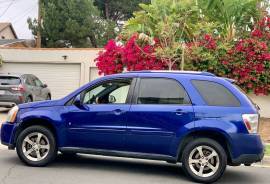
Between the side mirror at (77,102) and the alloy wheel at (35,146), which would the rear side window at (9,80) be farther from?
the side mirror at (77,102)

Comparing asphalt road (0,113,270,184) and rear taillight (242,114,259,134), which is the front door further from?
rear taillight (242,114,259,134)

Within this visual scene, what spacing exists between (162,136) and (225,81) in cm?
133

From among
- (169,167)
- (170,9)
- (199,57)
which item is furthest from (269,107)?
(169,167)

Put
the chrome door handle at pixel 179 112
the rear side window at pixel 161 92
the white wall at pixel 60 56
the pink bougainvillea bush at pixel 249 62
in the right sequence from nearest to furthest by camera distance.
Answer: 1. the chrome door handle at pixel 179 112
2. the rear side window at pixel 161 92
3. the pink bougainvillea bush at pixel 249 62
4. the white wall at pixel 60 56

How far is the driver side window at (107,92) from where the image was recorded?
868 centimetres

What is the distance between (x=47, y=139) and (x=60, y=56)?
60.3ft

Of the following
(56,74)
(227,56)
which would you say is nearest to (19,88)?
(227,56)

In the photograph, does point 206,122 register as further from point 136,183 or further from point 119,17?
point 119,17

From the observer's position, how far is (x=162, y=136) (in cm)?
821

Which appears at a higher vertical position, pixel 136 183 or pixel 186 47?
pixel 186 47

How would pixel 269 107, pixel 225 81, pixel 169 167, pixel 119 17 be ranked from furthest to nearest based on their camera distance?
pixel 119 17 < pixel 269 107 < pixel 169 167 < pixel 225 81

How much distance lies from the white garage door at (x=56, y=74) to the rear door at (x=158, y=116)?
18.5m

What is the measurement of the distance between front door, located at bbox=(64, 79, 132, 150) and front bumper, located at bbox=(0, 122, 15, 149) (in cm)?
100

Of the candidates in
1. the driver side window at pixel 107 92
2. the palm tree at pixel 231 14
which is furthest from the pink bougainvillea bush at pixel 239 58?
the driver side window at pixel 107 92
